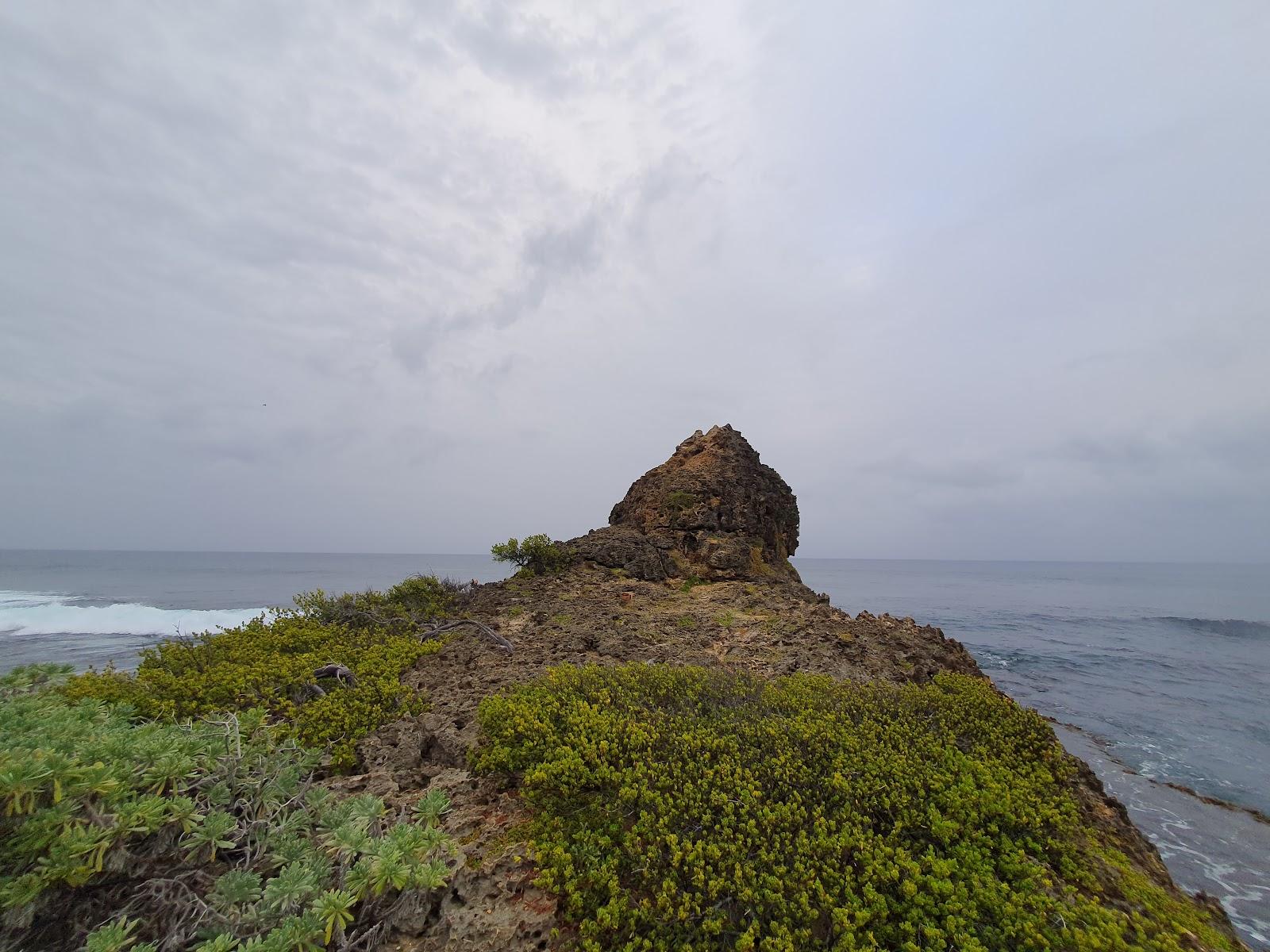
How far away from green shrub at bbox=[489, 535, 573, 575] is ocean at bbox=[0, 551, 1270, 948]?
204 cm

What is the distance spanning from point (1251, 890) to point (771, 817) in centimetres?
761

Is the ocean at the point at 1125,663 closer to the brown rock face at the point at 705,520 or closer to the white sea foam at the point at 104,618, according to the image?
the white sea foam at the point at 104,618

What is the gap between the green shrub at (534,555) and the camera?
14.0 m

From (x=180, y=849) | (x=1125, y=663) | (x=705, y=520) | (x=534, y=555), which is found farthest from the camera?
(x=1125, y=663)

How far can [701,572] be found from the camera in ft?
49.1

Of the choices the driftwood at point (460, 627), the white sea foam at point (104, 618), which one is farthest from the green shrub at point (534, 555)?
the white sea foam at point (104, 618)

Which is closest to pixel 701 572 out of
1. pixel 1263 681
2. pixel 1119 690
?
pixel 1119 690

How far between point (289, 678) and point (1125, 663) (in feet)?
103

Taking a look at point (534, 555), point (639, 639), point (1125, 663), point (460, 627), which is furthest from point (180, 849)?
point (1125, 663)

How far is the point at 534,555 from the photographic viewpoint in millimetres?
14086

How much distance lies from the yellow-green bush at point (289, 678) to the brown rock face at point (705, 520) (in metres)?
7.18

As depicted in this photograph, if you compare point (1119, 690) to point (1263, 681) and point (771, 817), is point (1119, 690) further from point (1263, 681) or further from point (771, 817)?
point (771, 817)

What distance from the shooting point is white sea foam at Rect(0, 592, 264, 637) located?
27056mm

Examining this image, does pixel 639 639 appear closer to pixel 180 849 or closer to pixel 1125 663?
pixel 180 849
